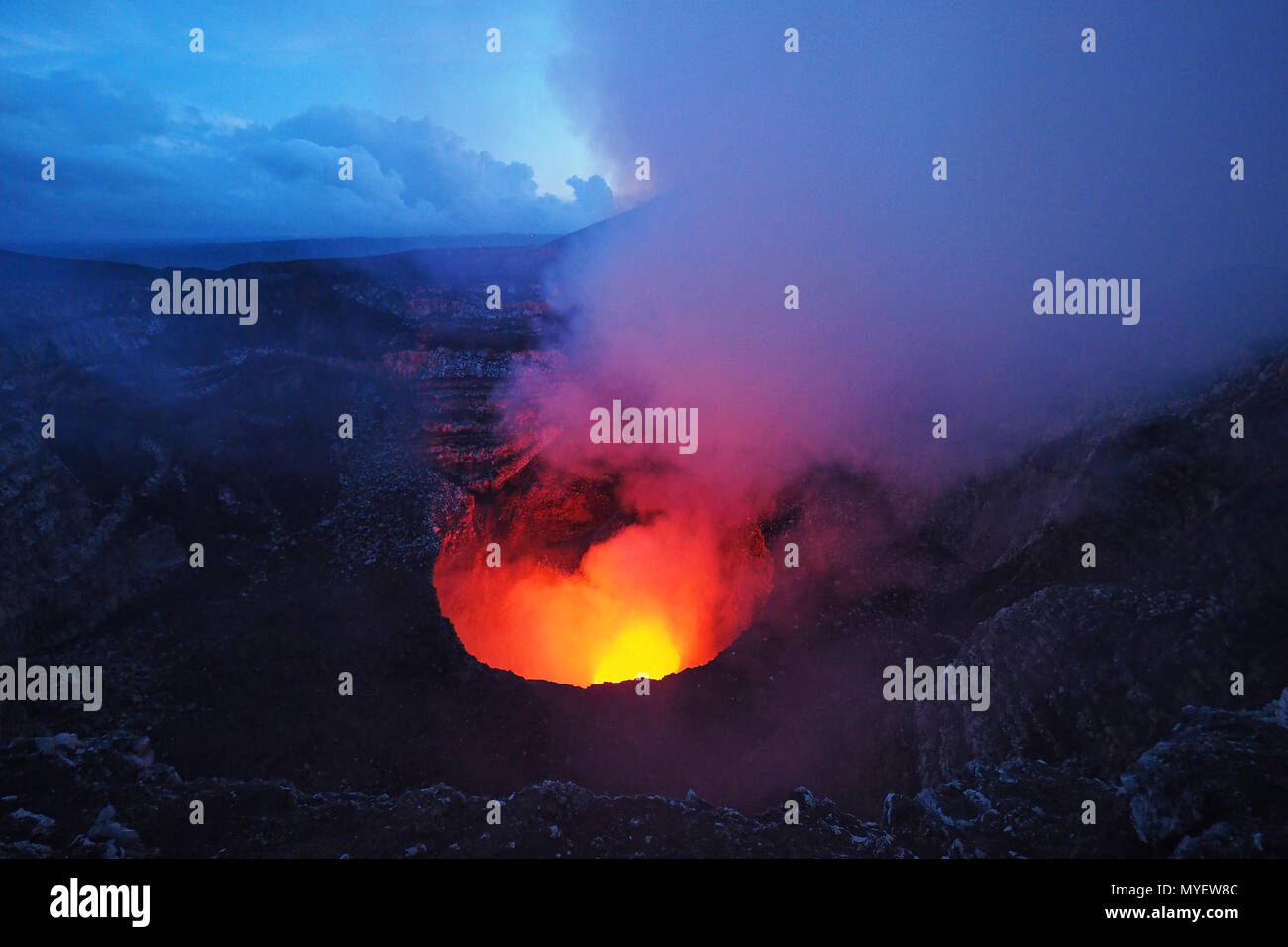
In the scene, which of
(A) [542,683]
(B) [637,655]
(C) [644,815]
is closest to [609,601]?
(B) [637,655]

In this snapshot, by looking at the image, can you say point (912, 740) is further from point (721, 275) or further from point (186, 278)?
point (186, 278)

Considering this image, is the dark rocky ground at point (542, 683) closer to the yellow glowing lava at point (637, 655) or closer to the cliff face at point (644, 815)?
the cliff face at point (644, 815)

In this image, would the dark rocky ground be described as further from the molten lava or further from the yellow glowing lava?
the yellow glowing lava

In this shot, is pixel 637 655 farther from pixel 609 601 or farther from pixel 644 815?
pixel 644 815

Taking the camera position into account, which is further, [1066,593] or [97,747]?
[1066,593]

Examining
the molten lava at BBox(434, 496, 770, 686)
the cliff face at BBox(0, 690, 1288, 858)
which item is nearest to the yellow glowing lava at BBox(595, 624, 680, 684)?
the molten lava at BBox(434, 496, 770, 686)

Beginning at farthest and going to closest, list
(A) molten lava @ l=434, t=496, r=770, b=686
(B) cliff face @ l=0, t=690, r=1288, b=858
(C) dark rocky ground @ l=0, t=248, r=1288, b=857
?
1. (A) molten lava @ l=434, t=496, r=770, b=686
2. (C) dark rocky ground @ l=0, t=248, r=1288, b=857
3. (B) cliff face @ l=0, t=690, r=1288, b=858
